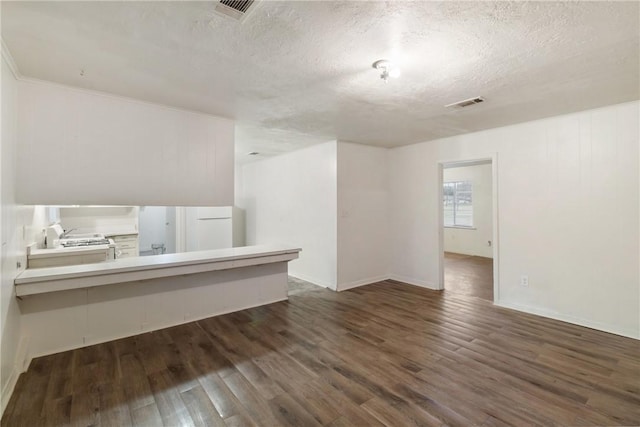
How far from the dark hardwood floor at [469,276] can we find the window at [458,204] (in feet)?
3.67

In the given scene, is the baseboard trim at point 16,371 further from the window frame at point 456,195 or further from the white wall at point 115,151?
the window frame at point 456,195

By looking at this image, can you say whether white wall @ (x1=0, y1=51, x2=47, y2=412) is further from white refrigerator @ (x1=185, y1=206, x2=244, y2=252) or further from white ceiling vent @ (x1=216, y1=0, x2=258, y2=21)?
white refrigerator @ (x1=185, y1=206, x2=244, y2=252)

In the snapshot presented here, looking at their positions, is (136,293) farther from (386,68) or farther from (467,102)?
(467,102)

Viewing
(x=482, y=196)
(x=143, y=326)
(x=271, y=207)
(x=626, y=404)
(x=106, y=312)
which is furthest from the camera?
(x=482, y=196)

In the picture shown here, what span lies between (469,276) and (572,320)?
90.8 inches

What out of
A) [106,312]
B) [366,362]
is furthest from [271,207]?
[366,362]

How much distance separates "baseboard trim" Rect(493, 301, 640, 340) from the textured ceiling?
2385mm

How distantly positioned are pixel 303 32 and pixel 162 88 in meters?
1.56

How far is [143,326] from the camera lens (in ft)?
10.4

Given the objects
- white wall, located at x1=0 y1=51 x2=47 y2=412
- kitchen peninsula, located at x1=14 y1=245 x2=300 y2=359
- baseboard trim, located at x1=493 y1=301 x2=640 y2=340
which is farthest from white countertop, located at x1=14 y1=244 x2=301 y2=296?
baseboard trim, located at x1=493 y1=301 x2=640 y2=340

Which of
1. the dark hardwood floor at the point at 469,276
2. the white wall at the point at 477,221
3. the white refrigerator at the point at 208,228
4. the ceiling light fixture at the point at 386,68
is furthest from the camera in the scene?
the white wall at the point at 477,221

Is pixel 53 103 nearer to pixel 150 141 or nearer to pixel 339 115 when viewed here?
pixel 150 141

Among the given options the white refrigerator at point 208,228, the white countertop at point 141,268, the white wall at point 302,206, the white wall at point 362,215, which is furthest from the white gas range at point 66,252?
the white wall at point 362,215

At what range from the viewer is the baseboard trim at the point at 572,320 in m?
3.05
